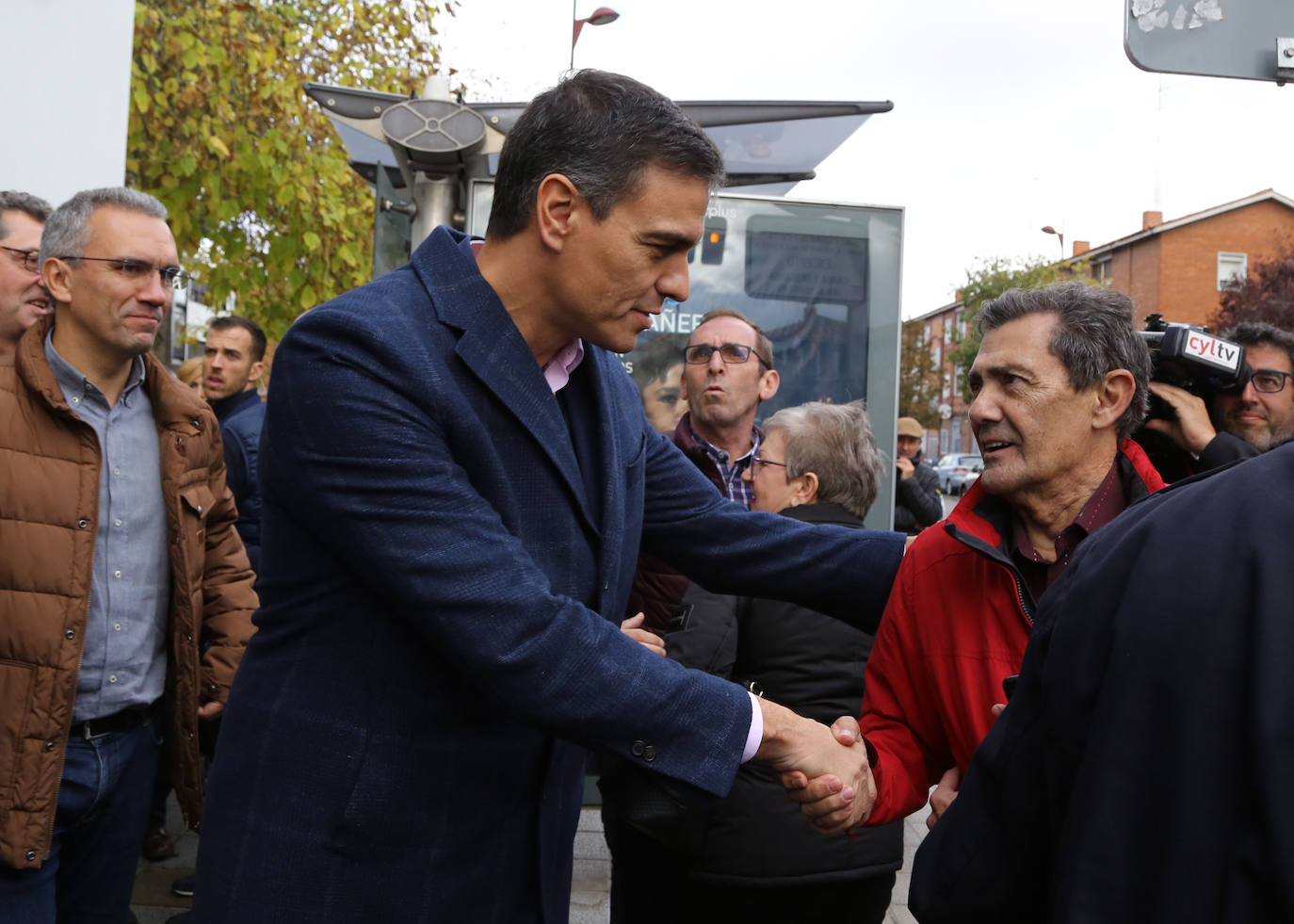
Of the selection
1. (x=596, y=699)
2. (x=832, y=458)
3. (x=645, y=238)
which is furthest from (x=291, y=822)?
(x=832, y=458)

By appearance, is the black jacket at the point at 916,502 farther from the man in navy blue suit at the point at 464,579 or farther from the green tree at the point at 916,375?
the green tree at the point at 916,375

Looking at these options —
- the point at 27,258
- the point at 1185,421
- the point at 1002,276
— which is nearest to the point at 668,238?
the point at 1185,421

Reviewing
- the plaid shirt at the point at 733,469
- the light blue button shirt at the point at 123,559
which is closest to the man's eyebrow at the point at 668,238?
the light blue button shirt at the point at 123,559

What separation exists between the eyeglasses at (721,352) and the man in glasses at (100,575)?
1850 mm

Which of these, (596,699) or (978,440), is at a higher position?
(978,440)

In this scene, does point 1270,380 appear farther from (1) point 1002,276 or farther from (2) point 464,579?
(1) point 1002,276

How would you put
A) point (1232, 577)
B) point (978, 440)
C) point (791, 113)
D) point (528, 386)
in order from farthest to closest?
point (791, 113) → point (978, 440) → point (528, 386) → point (1232, 577)

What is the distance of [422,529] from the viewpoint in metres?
1.87

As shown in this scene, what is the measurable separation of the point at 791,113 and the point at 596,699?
4121 millimetres

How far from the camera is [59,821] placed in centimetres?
279

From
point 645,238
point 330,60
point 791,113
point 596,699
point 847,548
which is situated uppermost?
point 330,60

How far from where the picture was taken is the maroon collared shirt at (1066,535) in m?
2.44

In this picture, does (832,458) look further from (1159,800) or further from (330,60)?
(330,60)

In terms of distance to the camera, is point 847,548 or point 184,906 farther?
point 184,906
